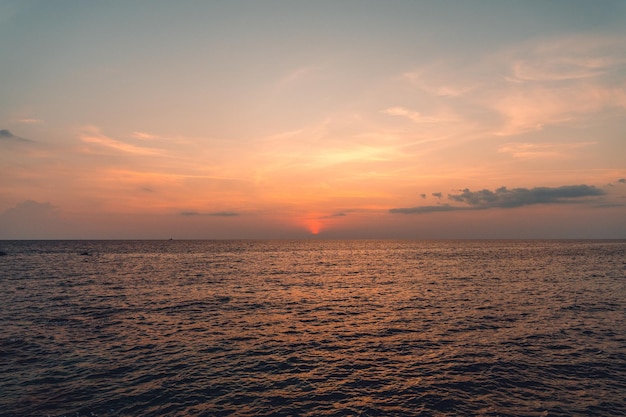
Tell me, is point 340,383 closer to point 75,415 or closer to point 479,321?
point 75,415

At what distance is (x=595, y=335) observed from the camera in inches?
1235

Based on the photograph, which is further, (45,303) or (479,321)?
(45,303)

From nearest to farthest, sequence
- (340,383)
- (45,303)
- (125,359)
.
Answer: (340,383), (125,359), (45,303)

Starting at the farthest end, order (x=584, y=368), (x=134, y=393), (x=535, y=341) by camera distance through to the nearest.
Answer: (x=535, y=341) → (x=584, y=368) → (x=134, y=393)

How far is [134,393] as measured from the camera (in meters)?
20.4

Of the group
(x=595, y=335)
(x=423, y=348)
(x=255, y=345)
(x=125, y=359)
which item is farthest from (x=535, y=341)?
(x=125, y=359)

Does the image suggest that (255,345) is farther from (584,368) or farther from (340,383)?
(584,368)

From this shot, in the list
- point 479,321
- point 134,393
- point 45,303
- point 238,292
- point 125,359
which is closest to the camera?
point 134,393

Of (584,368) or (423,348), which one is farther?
(423,348)

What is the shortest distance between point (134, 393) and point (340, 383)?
11.7 metres

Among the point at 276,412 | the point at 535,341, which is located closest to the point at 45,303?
the point at 276,412

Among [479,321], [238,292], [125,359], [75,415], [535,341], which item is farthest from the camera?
[238,292]

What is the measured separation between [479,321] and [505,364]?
12.7m

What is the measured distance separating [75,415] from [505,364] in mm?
25679
